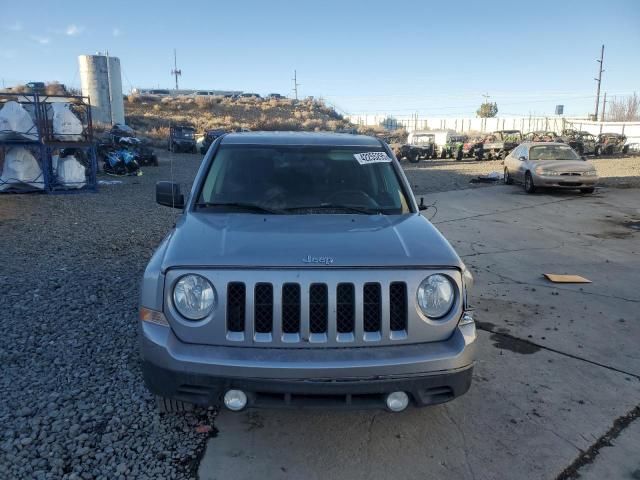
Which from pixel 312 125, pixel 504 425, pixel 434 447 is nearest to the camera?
pixel 434 447

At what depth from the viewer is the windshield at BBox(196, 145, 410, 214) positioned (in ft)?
12.1

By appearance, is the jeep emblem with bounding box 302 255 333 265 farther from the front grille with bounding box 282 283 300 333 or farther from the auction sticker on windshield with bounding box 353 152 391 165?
the auction sticker on windshield with bounding box 353 152 391 165

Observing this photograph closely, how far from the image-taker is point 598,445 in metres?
3.03

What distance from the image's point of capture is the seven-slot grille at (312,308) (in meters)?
2.60

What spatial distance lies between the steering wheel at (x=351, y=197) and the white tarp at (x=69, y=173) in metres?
12.9

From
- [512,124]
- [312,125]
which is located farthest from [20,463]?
[512,124]

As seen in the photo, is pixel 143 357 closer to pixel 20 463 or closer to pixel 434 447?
pixel 20 463

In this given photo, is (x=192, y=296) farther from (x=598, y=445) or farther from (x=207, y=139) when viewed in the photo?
(x=207, y=139)

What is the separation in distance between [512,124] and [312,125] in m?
24.6

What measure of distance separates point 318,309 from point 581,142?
34083mm

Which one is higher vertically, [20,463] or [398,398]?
[398,398]

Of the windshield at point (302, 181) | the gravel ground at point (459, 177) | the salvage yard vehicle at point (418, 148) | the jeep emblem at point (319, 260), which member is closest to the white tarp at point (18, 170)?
the gravel ground at point (459, 177)

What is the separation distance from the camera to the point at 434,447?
299cm

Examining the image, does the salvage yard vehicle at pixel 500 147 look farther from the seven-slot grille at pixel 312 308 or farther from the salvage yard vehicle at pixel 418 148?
the seven-slot grille at pixel 312 308
